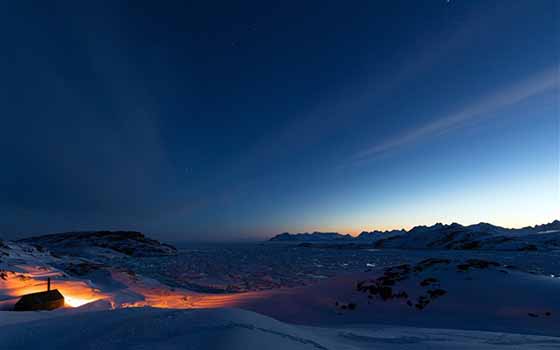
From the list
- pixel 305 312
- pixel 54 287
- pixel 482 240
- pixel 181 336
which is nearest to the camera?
pixel 181 336

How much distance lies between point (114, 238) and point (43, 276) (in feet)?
260

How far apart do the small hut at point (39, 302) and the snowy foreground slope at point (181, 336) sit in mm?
6987

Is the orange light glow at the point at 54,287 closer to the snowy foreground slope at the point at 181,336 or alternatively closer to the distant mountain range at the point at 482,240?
the snowy foreground slope at the point at 181,336

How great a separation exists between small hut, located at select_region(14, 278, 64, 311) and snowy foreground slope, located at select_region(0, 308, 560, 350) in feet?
22.9

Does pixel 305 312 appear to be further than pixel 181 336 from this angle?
Yes

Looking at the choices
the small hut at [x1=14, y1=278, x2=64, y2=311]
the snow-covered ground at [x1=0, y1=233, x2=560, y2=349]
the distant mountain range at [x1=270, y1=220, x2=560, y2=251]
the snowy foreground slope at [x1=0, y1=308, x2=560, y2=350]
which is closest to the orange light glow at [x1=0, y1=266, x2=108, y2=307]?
the snow-covered ground at [x1=0, y1=233, x2=560, y2=349]

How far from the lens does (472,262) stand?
14.7 m

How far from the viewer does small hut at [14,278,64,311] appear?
925cm

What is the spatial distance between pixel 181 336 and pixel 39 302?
32.2 ft

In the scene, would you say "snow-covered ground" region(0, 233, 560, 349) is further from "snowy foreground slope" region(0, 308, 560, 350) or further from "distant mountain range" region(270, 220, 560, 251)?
"distant mountain range" region(270, 220, 560, 251)

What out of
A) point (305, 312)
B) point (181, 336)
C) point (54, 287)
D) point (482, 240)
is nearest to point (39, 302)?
point (54, 287)

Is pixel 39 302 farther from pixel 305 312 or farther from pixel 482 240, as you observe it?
pixel 482 240

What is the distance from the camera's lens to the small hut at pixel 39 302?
9250 millimetres

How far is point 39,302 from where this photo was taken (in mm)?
9430
